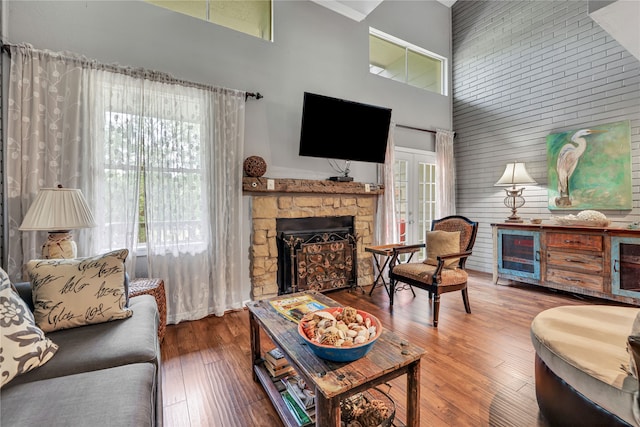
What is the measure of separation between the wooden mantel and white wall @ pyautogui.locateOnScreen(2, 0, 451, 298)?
206 mm

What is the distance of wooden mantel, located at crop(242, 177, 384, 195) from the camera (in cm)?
308

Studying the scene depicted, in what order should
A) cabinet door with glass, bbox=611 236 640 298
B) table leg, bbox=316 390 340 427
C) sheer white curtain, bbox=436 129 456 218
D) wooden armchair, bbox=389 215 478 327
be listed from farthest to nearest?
sheer white curtain, bbox=436 129 456 218 < cabinet door with glass, bbox=611 236 640 298 < wooden armchair, bbox=389 215 478 327 < table leg, bbox=316 390 340 427

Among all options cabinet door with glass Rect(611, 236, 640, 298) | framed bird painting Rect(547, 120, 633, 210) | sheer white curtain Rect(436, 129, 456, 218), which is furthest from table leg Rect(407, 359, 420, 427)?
sheer white curtain Rect(436, 129, 456, 218)

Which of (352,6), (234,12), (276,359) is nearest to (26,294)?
(276,359)

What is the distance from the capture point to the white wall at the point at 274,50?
2.46 m

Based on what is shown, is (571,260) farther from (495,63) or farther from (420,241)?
(495,63)

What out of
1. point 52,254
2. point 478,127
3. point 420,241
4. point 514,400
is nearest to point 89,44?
point 52,254

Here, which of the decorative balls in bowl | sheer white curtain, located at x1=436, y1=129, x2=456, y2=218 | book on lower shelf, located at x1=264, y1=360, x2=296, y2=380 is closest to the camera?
the decorative balls in bowl

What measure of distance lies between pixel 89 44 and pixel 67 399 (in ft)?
9.41

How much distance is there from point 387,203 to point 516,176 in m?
1.80

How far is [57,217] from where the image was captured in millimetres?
1859

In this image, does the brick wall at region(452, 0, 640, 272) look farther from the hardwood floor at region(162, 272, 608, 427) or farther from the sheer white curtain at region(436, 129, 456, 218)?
the hardwood floor at region(162, 272, 608, 427)

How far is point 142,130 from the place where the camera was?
257 centimetres

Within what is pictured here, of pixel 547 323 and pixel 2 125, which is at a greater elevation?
pixel 2 125
